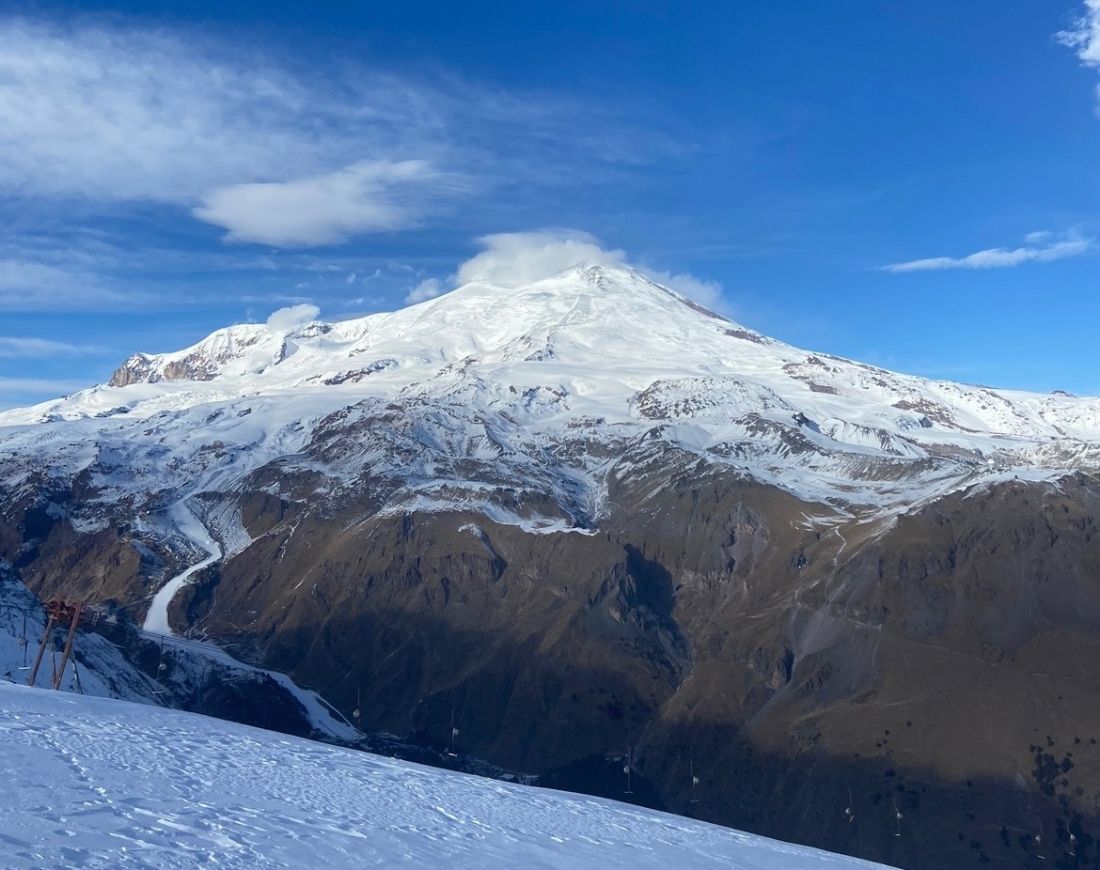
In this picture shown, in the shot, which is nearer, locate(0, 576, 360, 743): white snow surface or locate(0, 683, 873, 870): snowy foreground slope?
locate(0, 683, 873, 870): snowy foreground slope

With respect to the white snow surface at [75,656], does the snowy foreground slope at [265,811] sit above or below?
above

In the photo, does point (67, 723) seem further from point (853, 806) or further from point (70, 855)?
point (853, 806)

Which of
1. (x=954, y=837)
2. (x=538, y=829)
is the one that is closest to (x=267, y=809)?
(x=538, y=829)

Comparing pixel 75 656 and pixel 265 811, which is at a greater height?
pixel 265 811

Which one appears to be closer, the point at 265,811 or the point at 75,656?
the point at 265,811

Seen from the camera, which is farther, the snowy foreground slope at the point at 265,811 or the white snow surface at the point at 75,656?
the white snow surface at the point at 75,656

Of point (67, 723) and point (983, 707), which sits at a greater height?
point (983, 707)

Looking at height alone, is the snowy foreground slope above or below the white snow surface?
above

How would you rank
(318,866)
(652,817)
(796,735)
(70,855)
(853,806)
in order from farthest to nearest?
1. (796,735)
2. (853,806)
3. (652,817)
4. (318,866)
5. (70,855)
